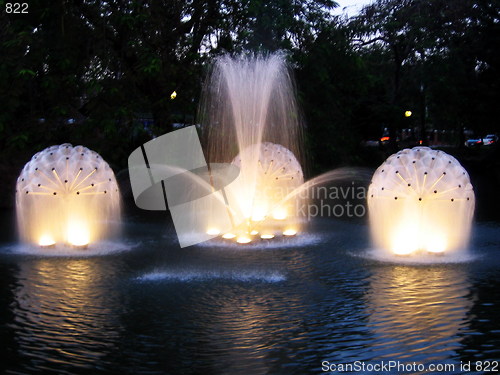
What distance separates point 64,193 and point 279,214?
6770 mm

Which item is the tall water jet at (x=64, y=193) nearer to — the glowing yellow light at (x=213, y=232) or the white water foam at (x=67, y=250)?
the white water foam at (x=67, y=250)

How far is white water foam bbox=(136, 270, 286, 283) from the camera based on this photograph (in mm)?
10930

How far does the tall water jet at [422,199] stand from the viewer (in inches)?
485

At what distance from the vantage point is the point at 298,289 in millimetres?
10195

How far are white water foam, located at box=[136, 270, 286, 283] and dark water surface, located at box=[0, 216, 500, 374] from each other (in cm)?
2

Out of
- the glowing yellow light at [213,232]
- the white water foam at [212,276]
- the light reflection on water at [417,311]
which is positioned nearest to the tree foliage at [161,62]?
the glowing yellow light at [213,232]

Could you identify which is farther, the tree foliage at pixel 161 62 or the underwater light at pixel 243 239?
the tree foliage at pixel 161 62

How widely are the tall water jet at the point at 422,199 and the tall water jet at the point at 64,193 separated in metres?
6.02

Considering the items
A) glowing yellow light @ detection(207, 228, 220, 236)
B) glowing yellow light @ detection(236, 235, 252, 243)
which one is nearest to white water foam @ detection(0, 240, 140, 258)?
glowing yellow light @ detection(207, 228, 220, 236)

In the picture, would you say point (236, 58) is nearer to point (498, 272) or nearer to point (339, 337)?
point (498, 272)

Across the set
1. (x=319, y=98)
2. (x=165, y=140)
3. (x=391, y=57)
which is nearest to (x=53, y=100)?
(x=165, y=140)

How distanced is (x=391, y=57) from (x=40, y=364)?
41164mm

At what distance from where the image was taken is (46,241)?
14398 mm

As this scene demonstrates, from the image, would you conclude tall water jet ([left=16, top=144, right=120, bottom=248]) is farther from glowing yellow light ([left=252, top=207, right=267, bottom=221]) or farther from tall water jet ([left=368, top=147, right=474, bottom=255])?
tall water jet ([left=368, top=147, right=474, bottom=255])
